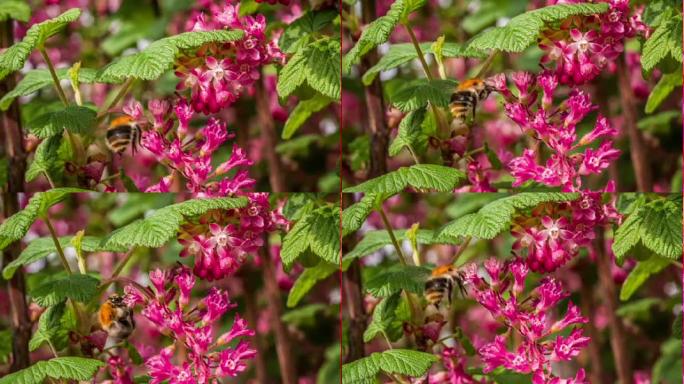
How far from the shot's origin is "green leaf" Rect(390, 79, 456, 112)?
2412 millimetres

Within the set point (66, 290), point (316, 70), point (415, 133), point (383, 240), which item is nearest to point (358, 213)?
point (383, 240)

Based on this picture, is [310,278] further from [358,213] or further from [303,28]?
[303,28]

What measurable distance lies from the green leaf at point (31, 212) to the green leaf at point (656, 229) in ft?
3.78

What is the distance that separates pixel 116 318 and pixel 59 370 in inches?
6.9

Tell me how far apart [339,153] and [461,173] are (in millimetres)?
288

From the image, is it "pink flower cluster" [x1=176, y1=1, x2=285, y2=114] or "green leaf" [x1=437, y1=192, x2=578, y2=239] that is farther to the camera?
"pink flower cluster" [x1=176, y1=1, x2=285, y2=114]

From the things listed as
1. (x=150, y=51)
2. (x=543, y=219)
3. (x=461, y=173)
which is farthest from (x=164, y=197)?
(x=543, y=219)

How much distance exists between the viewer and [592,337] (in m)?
2.44

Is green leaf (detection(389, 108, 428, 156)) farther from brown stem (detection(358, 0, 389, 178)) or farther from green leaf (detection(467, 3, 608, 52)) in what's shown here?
green leaf (detection(467, 3, 608, 52))

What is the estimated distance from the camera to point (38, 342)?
2445 millimetres

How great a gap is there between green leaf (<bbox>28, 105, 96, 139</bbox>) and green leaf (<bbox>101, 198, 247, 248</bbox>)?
0.25 m

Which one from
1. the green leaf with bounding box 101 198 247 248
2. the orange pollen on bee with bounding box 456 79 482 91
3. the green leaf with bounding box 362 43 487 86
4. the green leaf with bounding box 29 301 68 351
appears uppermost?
the green leaf with bounding box 362 43 487 86

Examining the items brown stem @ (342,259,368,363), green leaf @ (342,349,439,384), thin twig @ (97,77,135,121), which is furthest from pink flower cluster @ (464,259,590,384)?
thin twig @ (97,77,135,121)

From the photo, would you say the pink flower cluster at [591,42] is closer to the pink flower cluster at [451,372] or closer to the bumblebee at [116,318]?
the pink flower cluster at [451,372]
